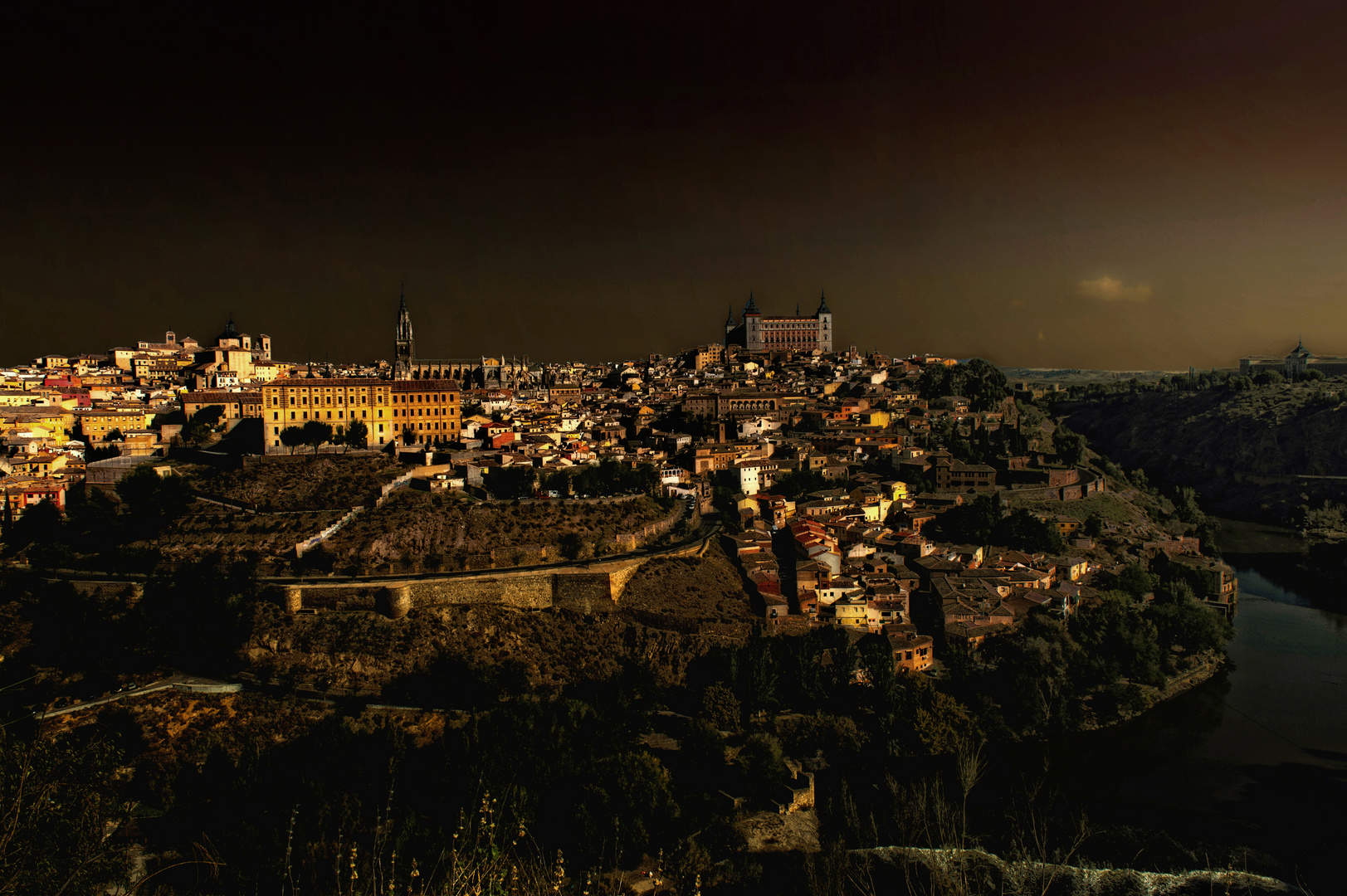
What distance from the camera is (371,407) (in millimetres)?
22531

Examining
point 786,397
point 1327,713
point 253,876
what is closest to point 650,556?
point 253,876

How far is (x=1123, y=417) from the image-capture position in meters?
48.3

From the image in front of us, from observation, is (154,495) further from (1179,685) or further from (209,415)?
(1179,685)

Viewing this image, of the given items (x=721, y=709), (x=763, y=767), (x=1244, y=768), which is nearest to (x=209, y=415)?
(x=721, y=709)

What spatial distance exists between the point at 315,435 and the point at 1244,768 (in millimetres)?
20440

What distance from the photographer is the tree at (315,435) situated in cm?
2108

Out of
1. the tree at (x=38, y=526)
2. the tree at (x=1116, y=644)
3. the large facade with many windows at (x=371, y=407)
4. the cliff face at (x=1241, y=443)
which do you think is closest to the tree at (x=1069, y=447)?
the cliff face at (x=1241, y=443)

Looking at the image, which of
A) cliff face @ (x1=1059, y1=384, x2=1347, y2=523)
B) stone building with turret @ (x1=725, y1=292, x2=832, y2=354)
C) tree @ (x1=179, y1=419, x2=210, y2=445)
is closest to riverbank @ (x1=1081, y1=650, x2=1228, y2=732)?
cliff face @ (x1=1059, y1=384, x2=1347, y2=523)

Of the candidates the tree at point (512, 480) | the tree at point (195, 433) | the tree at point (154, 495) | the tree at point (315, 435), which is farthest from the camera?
the tree at point (195, 433)

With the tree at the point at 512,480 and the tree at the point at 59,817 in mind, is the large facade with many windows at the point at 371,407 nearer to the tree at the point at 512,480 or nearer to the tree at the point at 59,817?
the tree at the point at 512,480

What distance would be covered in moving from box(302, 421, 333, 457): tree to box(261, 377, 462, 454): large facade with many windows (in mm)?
586

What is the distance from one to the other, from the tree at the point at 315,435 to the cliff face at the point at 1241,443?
32.2 m

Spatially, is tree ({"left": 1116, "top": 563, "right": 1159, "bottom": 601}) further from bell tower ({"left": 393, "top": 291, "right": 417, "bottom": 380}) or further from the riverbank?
bell tower ({"left": 393, "top": 291, "right": 417, "bottom": 380})

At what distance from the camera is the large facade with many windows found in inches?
843
